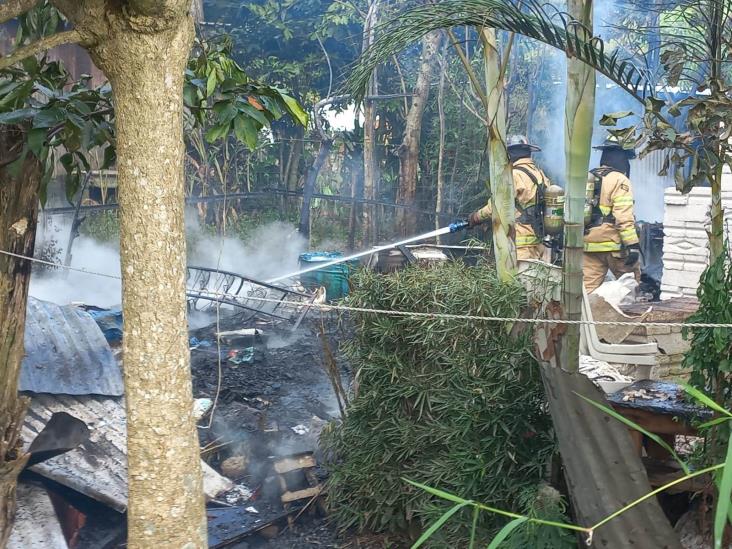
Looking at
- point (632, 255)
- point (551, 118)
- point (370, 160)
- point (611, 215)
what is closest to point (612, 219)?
point (611, 215)

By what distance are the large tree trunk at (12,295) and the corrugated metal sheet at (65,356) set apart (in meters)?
1.57

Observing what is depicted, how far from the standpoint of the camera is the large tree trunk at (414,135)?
11.7 metres

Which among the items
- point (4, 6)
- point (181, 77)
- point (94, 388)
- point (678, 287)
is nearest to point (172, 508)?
point (181, 77)

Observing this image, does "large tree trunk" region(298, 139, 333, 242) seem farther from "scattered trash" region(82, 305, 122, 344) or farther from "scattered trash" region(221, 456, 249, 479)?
"scattered trash" region(221, 456, 249, 479)

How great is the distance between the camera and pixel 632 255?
9.10 metres

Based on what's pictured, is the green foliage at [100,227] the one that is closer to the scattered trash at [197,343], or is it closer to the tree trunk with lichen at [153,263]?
the scattered trash at [197,343]

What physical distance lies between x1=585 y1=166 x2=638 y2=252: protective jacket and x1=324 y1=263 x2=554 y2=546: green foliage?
169 inches

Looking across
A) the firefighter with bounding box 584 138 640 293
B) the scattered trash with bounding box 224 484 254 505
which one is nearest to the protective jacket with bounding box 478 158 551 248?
the firefighter with bounding box 584 138 640 293

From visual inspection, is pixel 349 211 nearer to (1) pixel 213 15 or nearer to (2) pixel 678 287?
(1) pixel 213 15

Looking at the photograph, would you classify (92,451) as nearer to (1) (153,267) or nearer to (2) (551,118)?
(1) (153,267)

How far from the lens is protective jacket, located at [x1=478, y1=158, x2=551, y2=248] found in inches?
342

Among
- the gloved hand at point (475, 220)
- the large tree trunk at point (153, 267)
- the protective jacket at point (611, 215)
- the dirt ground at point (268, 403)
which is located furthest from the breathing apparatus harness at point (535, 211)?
the large tree trunk at point (153, 267)

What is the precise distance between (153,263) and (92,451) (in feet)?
11.0

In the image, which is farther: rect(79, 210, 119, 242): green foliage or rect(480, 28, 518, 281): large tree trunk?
rect(79, 210, 119, 242): green foliage
